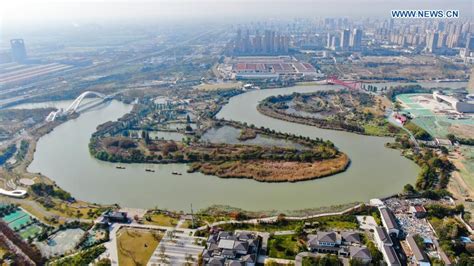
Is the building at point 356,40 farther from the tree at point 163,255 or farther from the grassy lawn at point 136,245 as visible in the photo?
the tree at point 163,255

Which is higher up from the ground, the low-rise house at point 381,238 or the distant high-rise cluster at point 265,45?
the distant high-rise cluster at point 265,45

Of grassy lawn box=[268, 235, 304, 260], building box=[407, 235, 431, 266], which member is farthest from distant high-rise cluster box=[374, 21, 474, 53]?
grassy lawn box=[268, 235, 304, 260]

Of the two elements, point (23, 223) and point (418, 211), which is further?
point (23, 223)

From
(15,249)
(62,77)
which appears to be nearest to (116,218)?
(15,249)

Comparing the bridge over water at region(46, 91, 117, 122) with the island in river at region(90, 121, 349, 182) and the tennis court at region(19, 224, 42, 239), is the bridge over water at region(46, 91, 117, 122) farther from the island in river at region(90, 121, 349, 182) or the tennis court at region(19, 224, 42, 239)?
the tennis court at region(19, 224, 42, 239)

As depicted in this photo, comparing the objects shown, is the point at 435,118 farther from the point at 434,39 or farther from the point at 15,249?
the point at 434,39

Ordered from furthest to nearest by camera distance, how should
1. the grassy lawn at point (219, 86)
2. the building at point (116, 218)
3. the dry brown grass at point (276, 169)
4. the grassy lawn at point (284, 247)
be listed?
the grassy lawn at point (219, 86), the dry brown grass at point (276, 169), the building at point (116, 218), the grassy lawn at point (284, 247)

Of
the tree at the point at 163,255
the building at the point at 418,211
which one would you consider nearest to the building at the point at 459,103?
the building at the point at 418,211
